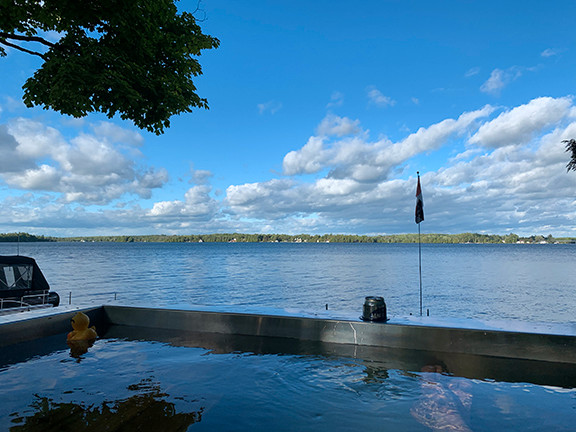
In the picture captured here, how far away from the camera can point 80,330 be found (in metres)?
9.77

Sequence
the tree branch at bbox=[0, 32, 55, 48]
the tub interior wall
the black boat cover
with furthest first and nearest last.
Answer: the black boat cover
the tub interior wall
the tree branch at bbox=[0, 32, 55, 48]

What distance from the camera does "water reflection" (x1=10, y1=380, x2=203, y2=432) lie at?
502 centimetres

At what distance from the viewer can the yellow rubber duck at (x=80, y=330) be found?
959 cm

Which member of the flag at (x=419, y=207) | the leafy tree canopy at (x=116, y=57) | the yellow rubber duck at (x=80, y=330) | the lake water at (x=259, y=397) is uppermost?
the leafy tree canopy at (x=116, y=57)

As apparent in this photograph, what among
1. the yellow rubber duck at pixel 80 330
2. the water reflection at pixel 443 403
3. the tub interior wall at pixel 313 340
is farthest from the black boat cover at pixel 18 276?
the water reflection at pixel 443 403

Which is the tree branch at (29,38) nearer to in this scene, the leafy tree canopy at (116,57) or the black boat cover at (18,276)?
the leafy tree canopy at (116,57)

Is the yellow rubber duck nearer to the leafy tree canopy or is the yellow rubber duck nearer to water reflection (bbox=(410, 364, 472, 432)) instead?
the leafy tree canopy

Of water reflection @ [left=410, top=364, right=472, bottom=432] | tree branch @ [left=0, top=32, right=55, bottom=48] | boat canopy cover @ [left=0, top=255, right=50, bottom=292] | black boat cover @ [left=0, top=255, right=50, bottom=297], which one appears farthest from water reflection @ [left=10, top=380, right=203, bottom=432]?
boat canopy cover @ [left=0, top=255, right=50, bottom=292]

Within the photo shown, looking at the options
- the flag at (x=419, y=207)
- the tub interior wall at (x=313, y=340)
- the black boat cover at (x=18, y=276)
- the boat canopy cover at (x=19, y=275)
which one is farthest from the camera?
the boat canopy cover at (x=19, y=275)

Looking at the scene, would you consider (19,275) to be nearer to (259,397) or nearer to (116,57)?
(116,57)

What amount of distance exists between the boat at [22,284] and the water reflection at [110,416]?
9854mm

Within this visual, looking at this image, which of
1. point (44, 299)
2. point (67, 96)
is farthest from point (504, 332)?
point (44, 299)

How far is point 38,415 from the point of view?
5363 mm

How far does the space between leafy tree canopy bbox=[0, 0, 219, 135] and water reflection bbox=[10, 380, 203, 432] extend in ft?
18.2
